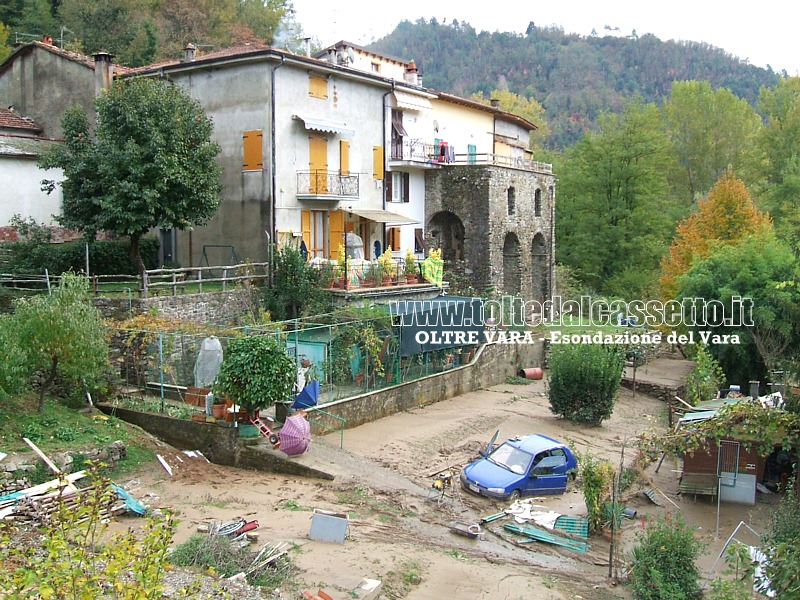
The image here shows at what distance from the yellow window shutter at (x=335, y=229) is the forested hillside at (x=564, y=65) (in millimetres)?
90198

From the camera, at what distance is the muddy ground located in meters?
11.8

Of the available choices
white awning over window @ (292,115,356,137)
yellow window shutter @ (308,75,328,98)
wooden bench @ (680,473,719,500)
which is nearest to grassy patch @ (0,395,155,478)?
wooden bench @ (680,473,719,500)

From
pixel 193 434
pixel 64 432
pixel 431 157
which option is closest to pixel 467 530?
pixel 193 434

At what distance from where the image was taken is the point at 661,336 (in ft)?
109

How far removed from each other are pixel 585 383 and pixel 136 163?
14.8 metres

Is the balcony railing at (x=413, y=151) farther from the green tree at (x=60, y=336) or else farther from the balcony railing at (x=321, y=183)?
the green tree at (x=60, y=336)

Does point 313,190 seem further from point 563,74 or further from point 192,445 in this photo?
point 563,74

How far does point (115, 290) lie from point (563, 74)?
119323 mm

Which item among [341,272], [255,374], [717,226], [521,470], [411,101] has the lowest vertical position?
[521,470]

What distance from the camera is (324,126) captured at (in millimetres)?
26781

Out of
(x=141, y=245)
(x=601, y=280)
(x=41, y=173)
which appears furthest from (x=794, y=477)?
(x=601, y=280)

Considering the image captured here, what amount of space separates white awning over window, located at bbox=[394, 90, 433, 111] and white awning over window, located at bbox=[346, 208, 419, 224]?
15.0ft

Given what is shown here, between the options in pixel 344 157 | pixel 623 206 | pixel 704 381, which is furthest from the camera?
pixel 623 206

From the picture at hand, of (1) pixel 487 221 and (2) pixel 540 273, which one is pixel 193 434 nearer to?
(1) pixel 487 221
